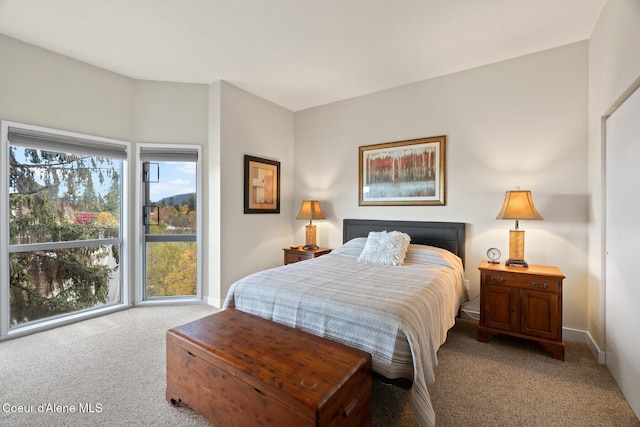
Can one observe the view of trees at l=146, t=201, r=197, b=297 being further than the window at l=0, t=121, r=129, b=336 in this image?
Yes

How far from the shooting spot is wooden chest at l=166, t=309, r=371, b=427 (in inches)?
50.3

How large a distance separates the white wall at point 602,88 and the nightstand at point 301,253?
2.86 metres

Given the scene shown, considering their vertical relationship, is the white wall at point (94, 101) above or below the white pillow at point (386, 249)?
above

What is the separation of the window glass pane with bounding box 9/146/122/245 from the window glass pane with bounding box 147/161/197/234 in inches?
15.4

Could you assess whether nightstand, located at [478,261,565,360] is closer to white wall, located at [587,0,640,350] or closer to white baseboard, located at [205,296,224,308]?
white wall, located at [587,0,640,350]

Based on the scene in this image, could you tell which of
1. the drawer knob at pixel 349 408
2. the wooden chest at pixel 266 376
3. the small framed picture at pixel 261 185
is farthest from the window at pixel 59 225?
the drawer knob at pixel 349 408

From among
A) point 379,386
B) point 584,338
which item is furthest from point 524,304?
point 379,386

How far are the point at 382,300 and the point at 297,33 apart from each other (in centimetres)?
248

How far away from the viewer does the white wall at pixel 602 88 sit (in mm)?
1866

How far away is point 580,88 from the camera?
2732mm

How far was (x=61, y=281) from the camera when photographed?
3141 millimetres

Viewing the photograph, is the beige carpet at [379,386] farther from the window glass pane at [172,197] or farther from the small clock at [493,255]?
the window glass pane at [172,197]

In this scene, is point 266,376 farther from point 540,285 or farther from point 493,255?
point 493,255

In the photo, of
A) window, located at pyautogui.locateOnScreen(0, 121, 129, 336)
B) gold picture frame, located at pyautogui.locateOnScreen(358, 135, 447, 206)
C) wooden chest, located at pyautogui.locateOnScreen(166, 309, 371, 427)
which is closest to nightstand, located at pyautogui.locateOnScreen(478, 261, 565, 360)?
gold picture frame, located at pyautogui.locateOnScreen(358, 135, 447, 206)
